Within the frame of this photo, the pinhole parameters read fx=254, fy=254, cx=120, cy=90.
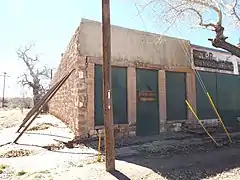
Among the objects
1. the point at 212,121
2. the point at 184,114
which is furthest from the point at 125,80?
the point at 212,121

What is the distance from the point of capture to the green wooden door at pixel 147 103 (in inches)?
418

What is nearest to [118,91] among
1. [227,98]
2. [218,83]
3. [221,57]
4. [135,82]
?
[135,82]

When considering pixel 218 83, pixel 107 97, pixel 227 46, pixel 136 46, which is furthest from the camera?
pixel 218 83

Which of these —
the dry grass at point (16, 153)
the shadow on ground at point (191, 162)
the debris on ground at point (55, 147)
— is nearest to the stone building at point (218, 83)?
the shadow on ground at point (191, 162)

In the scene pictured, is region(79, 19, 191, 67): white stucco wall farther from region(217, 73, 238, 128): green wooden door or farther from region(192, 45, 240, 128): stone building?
region(217, 73, 238, 128): green wooden door

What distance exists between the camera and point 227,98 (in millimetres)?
13523

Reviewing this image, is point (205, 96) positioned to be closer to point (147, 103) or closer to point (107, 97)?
point (147, 103)

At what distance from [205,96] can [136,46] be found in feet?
14.9

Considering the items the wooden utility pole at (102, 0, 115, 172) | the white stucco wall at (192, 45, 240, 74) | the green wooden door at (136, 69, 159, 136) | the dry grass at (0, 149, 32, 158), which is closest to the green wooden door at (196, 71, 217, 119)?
the white stucco wall at (192, 45, 240, 74)

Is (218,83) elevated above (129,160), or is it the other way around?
(218,83)

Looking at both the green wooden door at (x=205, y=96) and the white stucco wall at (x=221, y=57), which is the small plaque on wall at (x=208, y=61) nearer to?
the white stucco wall at (x=221, y=57)

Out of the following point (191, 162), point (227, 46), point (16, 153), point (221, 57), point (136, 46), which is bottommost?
point (191, 162)

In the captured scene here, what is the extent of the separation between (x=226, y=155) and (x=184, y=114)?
14.6 feet

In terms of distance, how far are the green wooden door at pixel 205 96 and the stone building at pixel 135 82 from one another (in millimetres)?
78
